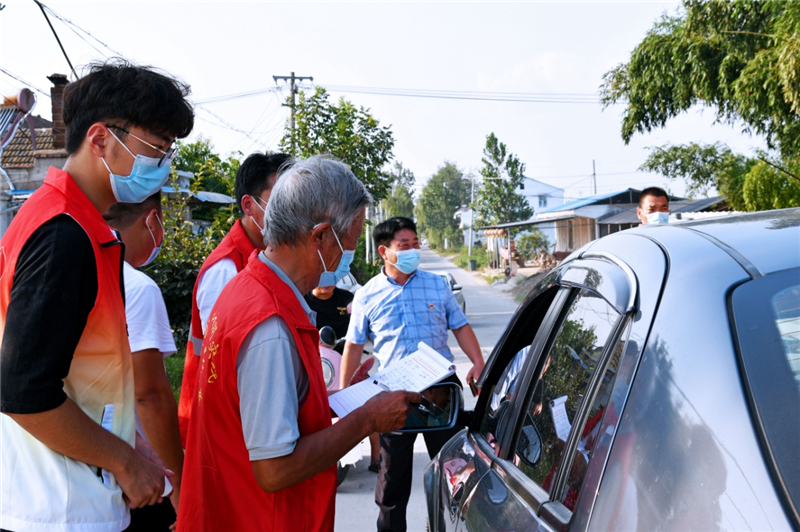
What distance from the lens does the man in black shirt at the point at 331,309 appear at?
212 inches

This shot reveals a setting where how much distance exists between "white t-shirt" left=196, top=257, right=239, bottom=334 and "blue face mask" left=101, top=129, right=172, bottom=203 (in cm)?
90

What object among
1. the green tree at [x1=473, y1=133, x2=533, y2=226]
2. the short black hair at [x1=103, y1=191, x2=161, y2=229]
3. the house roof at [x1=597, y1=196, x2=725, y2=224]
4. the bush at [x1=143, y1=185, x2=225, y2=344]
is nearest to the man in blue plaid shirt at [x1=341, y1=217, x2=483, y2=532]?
the short black hair at [x1=103, y1=191, x2=161, y2=229]

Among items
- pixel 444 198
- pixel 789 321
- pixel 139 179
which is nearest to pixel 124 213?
pixel 139 179

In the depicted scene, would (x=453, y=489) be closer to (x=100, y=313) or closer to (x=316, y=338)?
(x=316, y=338)

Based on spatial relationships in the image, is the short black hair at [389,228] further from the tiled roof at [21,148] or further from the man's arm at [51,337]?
the tiled roof at [21,148]

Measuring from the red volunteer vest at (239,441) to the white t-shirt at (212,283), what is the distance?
41.2 inches

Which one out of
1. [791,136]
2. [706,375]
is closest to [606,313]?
[706,375]

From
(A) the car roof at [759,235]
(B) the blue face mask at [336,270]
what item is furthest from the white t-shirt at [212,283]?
(A) the car roof at [759,235]

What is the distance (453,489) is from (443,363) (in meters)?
0.41

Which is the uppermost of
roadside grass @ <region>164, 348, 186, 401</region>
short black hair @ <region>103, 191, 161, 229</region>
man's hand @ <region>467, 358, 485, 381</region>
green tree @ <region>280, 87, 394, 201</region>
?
green tree @ <region>280, 87, 394, 201</region>

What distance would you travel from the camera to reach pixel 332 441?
5.84 ft

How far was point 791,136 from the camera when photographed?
11.7 meters

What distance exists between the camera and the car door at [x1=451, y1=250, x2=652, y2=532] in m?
1.27

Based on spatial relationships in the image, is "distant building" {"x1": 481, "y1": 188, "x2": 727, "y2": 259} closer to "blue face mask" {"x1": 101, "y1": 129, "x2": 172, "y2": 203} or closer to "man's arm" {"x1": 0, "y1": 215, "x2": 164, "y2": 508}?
"blue face mask" {"x1": 101, "y1": 129, "x2": 172, "y2": 203}
